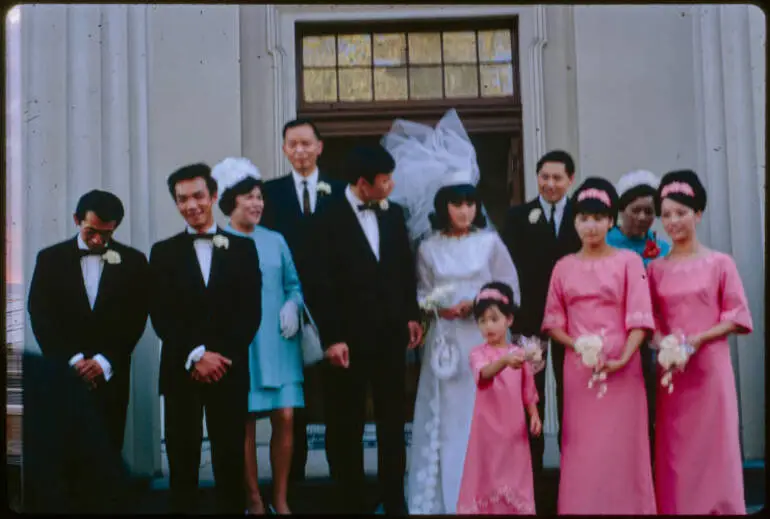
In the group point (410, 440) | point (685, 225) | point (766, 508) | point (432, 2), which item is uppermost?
point (432, 2)

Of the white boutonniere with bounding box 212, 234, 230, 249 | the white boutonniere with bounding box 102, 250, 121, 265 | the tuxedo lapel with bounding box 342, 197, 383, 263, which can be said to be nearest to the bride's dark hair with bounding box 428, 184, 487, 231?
the tuxedo lapel with bounding box 342, 197, 383, 263

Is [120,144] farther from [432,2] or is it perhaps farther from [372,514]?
[372,514]

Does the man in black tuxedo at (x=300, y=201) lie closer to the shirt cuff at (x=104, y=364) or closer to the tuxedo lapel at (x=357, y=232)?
the tuxedo lapel at (x=357, y=232)

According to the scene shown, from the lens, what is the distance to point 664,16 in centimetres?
493

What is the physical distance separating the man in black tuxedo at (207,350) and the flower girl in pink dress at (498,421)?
1.03 meters

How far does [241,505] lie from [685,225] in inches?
94.3

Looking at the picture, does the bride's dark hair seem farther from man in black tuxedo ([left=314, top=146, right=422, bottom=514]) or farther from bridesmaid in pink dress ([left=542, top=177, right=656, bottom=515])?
bridesmaid in pink dress ([left=542, top=177, right=656, bottom=515])

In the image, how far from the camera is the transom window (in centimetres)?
518

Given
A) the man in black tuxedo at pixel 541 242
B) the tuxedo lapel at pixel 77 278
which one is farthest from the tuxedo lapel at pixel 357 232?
the tuxedo lapel at pixel 77 278

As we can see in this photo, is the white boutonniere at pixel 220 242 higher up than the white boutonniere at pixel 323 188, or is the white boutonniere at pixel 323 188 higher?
the white boutonniere at pixel 323 188

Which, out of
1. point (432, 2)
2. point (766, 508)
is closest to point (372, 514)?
point (766, 508)

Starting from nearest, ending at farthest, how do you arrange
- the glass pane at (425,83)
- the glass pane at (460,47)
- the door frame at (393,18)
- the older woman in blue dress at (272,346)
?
the older woman in blue dress at (272,346) → the door frame at (393,18) → the glass pane at (425,83) → the glass pane at (460,47)

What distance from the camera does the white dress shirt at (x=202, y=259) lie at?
4.54 metres

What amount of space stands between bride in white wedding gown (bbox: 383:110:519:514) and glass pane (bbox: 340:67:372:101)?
0.46 m
